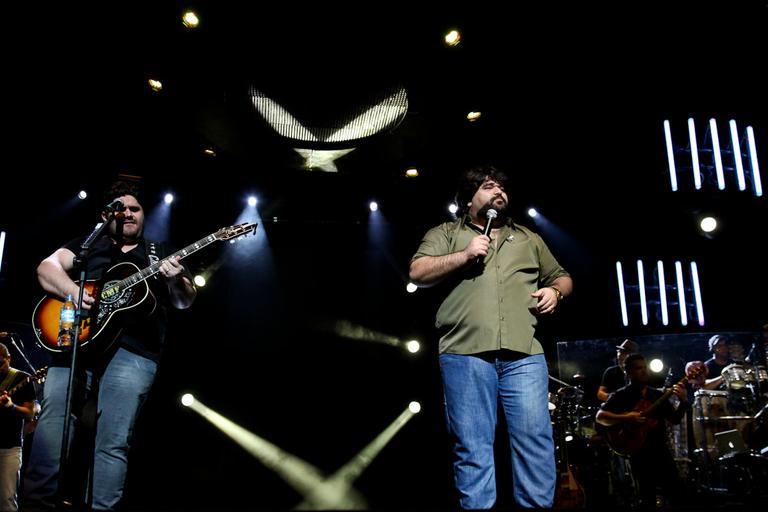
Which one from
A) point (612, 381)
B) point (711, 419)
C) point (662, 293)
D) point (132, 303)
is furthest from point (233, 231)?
point (662, 293)

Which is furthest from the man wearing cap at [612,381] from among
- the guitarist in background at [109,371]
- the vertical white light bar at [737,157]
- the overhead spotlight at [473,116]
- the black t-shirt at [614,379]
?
the guitarist in background at [109,371]

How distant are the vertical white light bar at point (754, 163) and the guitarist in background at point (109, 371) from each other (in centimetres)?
707

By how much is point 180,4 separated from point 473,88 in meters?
2.65

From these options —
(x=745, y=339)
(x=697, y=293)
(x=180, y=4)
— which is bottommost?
(x=745, y=339)

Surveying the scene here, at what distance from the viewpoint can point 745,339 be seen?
784 centimetres

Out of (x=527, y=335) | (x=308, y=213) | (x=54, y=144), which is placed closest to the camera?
(x=527, y=335)

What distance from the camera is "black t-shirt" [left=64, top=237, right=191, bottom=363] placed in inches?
118

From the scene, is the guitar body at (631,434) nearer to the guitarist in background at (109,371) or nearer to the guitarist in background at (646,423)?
the guitarist in background at (646,423)

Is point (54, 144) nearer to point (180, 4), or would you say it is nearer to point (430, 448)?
point (180, 4)

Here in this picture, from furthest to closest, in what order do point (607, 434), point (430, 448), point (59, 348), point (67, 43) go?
1. point (430, 448)
2. point (607, 434)
3. point (67, 43)
4. point (59, 348)

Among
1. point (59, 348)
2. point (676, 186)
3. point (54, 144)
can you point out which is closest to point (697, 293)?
point (676, 186)

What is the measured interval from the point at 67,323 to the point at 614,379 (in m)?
6.70

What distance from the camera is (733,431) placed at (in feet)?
22.5

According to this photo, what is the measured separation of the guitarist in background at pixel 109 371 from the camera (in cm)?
269
